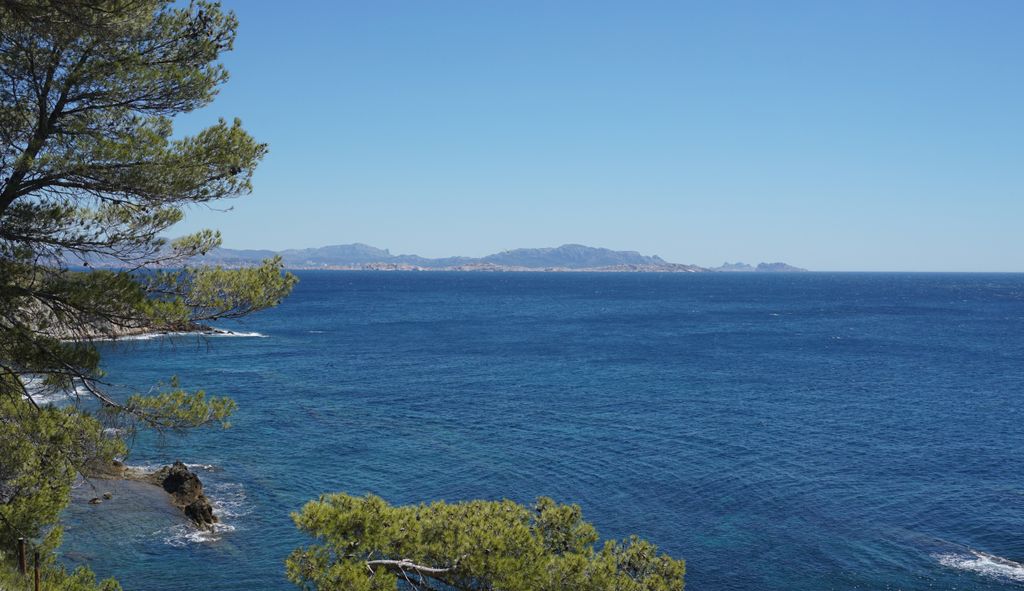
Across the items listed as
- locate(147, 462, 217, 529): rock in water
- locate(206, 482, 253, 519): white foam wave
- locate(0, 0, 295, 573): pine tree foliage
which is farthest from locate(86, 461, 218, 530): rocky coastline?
locate(0, 0, 295, 573): pine tree foliage

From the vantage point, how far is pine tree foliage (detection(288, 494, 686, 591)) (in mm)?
14531

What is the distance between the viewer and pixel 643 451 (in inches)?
1838

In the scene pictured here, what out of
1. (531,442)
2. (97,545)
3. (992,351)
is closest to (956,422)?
(531,442)

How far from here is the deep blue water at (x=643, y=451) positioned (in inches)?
1254

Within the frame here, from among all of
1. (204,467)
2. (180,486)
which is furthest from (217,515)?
(204,467)

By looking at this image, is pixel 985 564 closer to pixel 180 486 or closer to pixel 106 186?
pixel 106 186

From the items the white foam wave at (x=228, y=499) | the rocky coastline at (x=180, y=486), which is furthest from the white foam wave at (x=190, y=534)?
the white foam wave at (x=228, y=499)

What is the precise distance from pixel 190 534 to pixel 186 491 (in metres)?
4.77

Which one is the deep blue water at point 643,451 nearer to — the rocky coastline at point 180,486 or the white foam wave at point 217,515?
the white foam wave at point 217,515

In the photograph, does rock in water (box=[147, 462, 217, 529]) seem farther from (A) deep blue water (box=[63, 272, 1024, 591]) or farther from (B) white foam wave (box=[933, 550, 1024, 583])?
(B) white foam wave (box=[933, 550, 1024, 583])

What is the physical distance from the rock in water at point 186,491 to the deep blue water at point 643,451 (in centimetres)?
86

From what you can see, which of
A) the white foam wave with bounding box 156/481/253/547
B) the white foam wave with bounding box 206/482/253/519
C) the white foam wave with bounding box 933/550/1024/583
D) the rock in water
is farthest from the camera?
the white foam wave with bounding box 206/482/253/519

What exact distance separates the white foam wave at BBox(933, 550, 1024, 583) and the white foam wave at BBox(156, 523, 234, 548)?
32.7 meters

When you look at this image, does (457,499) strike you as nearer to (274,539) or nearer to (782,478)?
(274,539)
